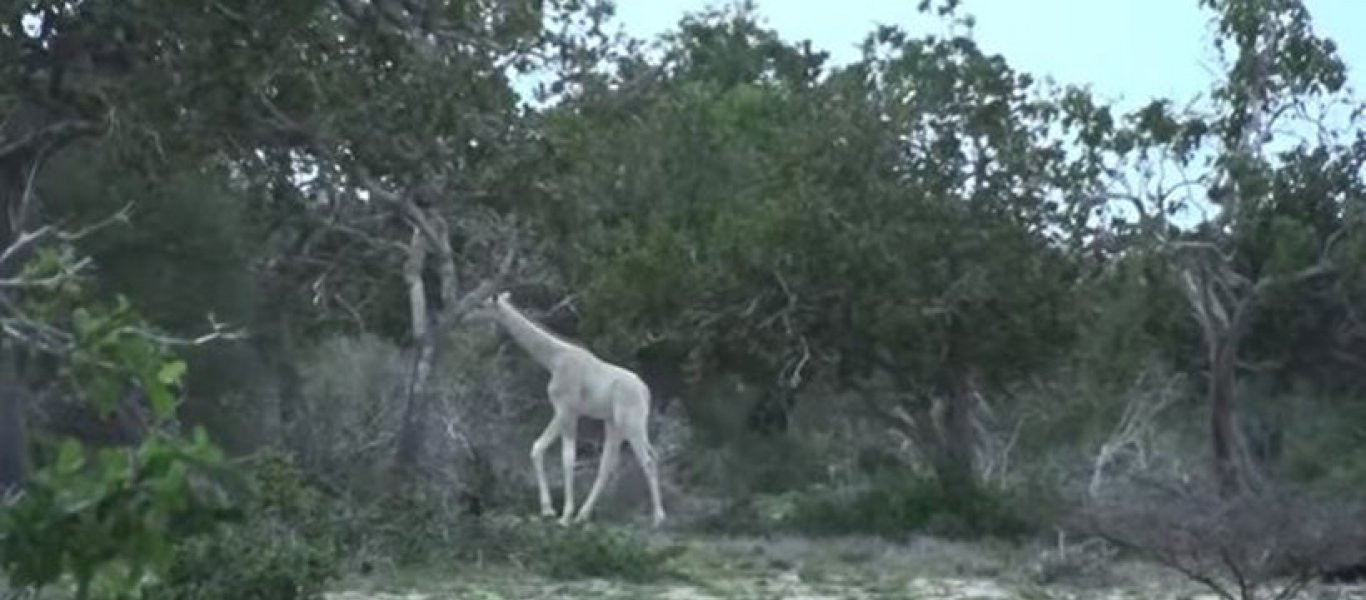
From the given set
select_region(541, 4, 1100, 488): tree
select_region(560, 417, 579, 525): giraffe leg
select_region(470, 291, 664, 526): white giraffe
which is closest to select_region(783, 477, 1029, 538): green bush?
select_region(541, 4, 1100, 488): tree

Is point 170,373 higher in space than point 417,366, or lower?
lower

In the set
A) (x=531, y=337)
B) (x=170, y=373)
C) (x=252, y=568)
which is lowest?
(x=170, y=373)

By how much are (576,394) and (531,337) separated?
27.5 inches

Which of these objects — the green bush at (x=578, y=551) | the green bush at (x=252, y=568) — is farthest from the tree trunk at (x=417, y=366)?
the green bush at (x=252, y=568)

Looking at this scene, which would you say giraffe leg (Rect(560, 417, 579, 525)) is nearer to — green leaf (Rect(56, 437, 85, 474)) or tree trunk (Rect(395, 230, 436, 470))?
tree trunk (Rect(395, 230, 436, 470))

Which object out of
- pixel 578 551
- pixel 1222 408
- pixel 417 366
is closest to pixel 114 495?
pixel 578 551

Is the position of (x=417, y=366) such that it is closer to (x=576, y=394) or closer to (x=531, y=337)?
(x=531, y=337)

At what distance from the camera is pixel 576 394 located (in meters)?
30.0

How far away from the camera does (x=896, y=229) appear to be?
3250 cm

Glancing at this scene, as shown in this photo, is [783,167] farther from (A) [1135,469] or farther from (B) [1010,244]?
(A) [1135,469]

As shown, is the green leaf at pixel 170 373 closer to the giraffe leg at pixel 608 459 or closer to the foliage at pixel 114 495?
the foliage at pixel 114 495

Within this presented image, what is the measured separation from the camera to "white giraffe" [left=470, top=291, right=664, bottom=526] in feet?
97.4

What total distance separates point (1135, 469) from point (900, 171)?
16.6ft

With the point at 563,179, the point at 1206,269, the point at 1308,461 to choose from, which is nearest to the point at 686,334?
the point at 1206,269
